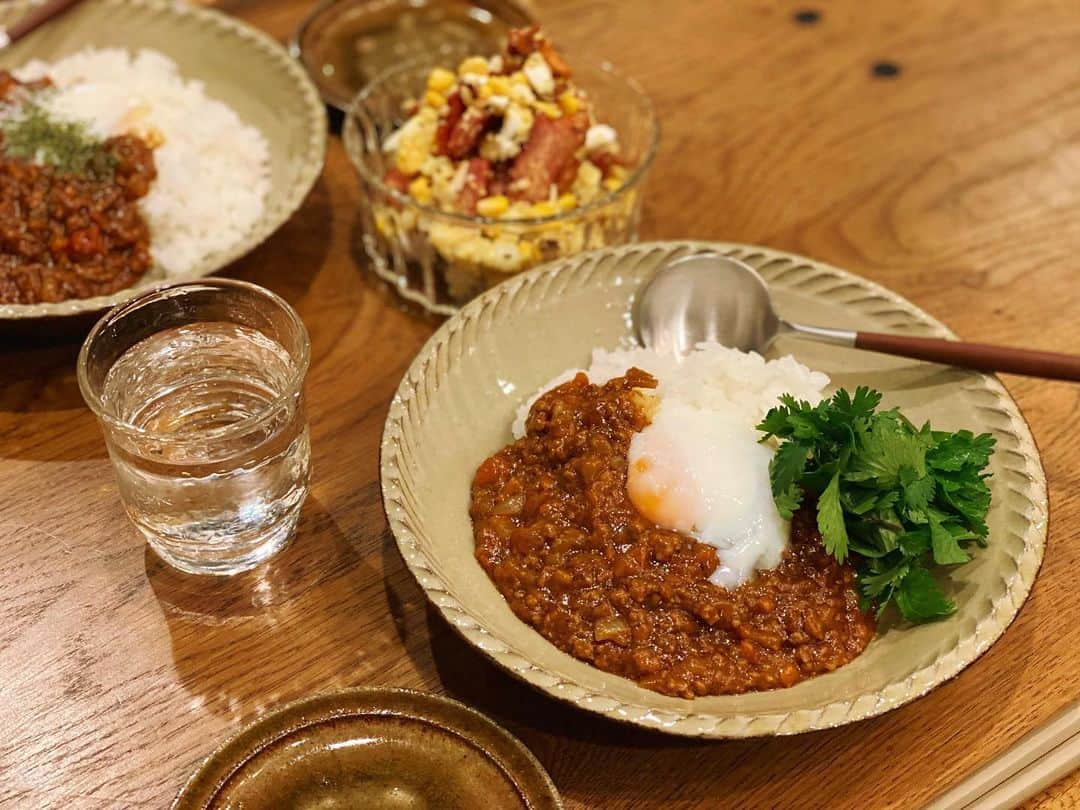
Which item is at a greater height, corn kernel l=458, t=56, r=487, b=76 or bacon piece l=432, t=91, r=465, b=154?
corn kernel l=458, t=56, r=487, b=76

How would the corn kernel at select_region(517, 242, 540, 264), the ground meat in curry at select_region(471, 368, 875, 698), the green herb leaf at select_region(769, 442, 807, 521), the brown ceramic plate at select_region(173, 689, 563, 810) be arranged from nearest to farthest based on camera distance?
the brown ceramic plate at select_region(173, 689, 563, 810)
the ground meat in curry at select_region(471, 368, 875, 698)
the green herb leaf at select_region(769, 442, 807, 521)
the corn kernel at select_region(517, 242, 540, 264)

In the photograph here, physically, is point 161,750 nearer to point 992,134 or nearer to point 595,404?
point 595,404

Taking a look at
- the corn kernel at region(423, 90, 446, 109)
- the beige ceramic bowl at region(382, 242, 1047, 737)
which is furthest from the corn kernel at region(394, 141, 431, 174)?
the beige ceramic bowl at region(382, 242, 1047, 737)

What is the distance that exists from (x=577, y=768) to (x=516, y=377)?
2.86 feet

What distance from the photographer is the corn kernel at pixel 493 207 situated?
2621 millimetres

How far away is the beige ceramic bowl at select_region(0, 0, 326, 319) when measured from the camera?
9.52 feet

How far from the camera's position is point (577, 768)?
6.07 ft

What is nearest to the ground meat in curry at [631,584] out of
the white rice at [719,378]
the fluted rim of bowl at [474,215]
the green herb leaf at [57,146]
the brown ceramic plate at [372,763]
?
the white rice at [719,378]

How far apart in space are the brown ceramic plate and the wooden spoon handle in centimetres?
119

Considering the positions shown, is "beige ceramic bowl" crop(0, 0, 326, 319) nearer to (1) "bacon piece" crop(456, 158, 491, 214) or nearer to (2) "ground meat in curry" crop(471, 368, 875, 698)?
(1) "bacon piece" crop(456, 158, 491, 214)

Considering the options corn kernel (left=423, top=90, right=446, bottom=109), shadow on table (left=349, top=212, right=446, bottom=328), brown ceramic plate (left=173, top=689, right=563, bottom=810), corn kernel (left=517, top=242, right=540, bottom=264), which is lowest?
shadow on table (left=349, top=212, right=446, bottom=328)

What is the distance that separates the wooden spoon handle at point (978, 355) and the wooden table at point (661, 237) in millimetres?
337

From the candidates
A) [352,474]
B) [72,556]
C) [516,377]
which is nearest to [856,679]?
[516,377]

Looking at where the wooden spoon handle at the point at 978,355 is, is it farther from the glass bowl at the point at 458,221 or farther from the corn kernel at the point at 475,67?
the corn kernel at the point at 475,67
